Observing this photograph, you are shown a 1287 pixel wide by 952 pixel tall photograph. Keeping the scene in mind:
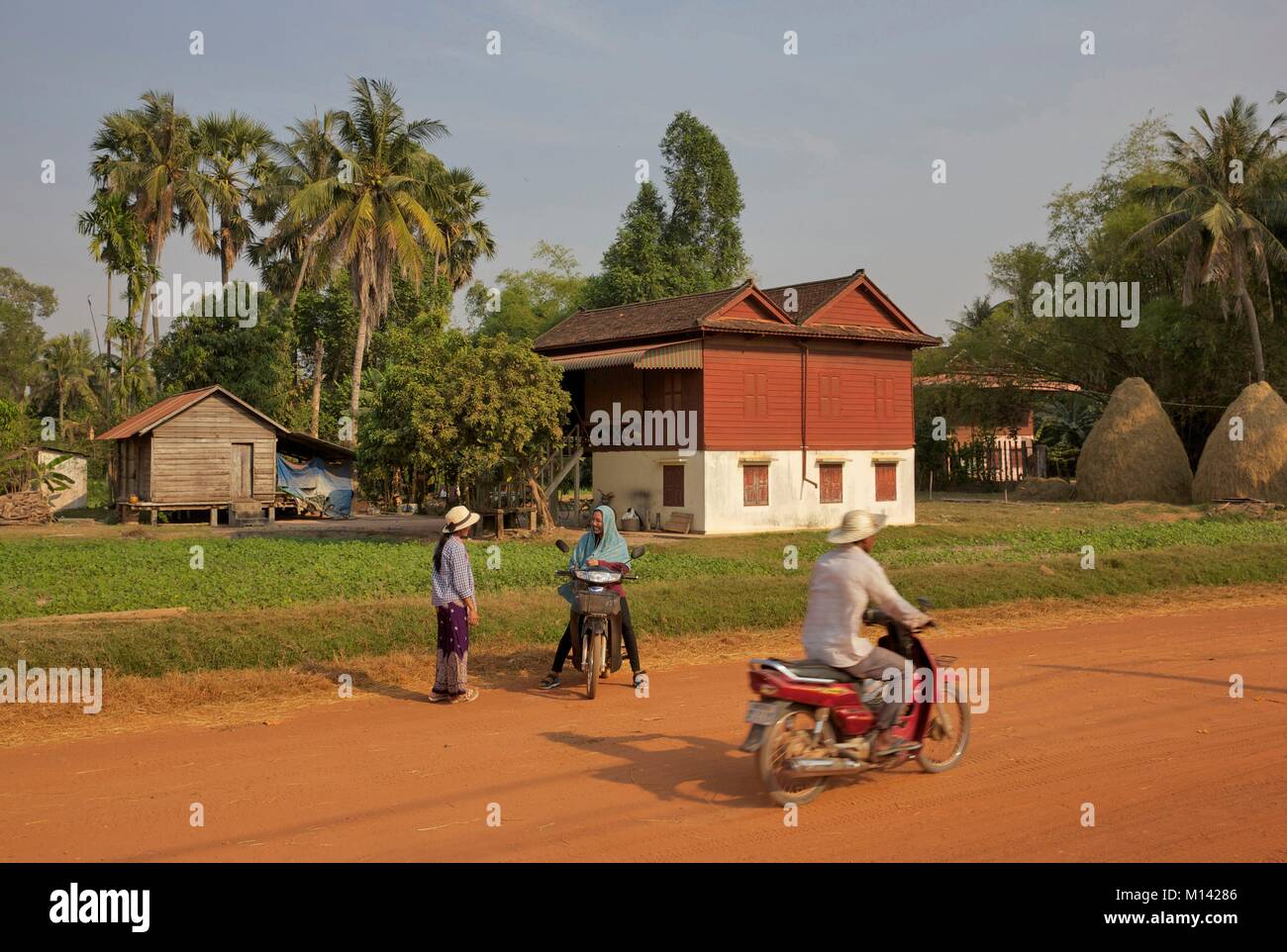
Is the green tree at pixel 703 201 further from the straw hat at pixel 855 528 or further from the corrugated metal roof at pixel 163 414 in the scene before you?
the straw hat at pixel 855 528

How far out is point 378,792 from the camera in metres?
7.36

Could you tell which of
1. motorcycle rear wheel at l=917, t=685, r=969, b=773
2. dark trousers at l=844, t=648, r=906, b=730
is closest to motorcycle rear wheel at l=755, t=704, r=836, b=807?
dark trousers at l=844, t=648, r=906, b=730

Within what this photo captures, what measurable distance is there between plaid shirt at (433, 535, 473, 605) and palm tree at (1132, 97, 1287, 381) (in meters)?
38.1

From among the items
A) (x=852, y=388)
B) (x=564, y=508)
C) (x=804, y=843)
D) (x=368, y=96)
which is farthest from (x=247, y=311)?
(x=804, y=843)

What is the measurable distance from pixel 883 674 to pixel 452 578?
463cm

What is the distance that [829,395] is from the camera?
34.3m

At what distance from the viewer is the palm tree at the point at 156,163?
46.8m

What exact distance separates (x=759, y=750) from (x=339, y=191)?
130 feet

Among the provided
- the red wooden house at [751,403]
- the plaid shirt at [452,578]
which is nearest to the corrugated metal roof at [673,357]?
the red wooden house at [751,403]

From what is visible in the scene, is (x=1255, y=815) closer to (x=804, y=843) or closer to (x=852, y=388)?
(x=804, y=843)

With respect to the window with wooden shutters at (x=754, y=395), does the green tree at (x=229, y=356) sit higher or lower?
higher

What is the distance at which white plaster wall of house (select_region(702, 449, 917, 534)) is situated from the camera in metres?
31.3

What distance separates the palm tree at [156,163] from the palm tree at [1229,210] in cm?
3860

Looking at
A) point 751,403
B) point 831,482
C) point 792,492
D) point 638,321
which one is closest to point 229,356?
point 638,321
